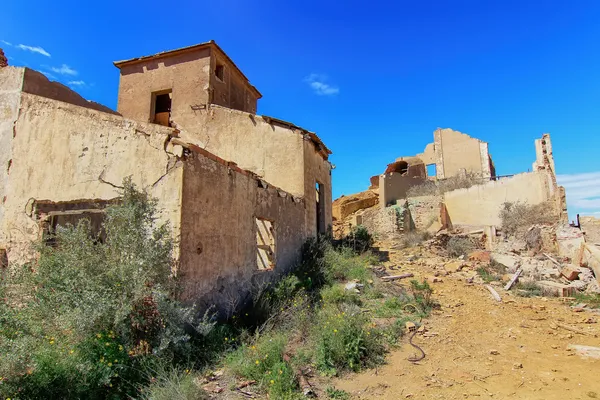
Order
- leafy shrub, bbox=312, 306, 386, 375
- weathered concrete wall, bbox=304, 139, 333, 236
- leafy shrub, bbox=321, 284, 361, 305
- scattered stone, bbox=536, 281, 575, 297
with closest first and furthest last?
leafy shrub, bbox=312, 306, 386, 375
leafy shrub, bbox=321, 284, 361, 305
scattered stone, bbox=536, 281, 575, 297
weathered concrete wall, bbox=304, 139, 333, 236

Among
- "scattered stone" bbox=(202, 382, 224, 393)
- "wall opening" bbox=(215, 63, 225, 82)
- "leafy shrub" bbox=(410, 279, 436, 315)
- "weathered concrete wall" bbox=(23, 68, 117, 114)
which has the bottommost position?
"scattered stone" bbox=(202, 382, 224, 393)

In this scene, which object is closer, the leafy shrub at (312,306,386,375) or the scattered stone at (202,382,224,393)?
the scattered stone at (202,382,224,393)

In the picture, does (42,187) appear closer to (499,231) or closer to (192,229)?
(192,229)

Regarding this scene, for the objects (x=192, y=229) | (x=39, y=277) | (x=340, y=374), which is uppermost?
(x=192, y=229)

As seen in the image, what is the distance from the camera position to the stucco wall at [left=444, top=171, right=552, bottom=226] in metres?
17.2

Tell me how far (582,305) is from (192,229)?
8.95 meters

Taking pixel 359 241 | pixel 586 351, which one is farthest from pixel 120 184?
pixel 359 241

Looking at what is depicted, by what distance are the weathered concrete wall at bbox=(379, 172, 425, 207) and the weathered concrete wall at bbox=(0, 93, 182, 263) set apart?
19.6 meters

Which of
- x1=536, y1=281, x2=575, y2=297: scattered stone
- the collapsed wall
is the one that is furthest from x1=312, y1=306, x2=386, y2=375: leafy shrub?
x1=536, y1=281, x2=575, y2=297: scattered stone

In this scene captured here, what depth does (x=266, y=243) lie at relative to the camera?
Result: 9703 millimetres

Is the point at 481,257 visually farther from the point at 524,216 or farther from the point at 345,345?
the point at 345,345

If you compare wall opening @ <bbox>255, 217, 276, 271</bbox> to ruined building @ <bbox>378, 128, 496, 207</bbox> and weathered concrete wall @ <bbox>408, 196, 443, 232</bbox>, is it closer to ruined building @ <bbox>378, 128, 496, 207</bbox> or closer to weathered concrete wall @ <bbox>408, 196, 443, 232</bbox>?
weathered concrete wall @ <bbox>408, 196, 443, 232</bbox>

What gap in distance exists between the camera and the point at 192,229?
599 cm

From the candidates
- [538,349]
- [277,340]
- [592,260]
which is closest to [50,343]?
[277,340]
